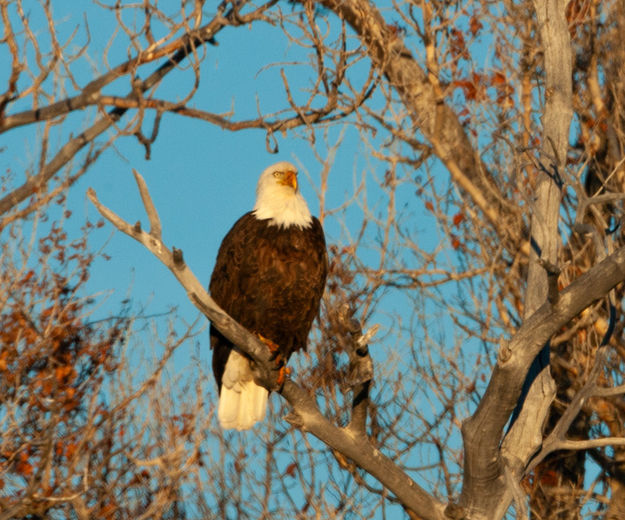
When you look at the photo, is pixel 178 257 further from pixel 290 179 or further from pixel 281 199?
pixel 290 179

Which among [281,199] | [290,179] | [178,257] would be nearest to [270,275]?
[281,199]

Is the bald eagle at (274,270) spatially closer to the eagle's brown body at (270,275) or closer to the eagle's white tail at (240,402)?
the eagle's brown body at (270,275)

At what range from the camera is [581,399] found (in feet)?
21.1

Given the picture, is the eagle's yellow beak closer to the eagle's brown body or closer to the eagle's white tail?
the eagle's brown body

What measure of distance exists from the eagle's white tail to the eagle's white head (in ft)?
3.88

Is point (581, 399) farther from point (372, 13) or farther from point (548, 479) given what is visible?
point (372, 13)

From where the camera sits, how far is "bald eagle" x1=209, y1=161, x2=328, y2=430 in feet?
20.7

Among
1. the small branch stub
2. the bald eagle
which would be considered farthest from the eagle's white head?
the small branch stub

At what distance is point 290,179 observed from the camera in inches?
265

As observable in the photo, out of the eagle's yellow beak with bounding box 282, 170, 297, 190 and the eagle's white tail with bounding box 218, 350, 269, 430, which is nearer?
the eagle's yellow beak with bounding box 282, 170, 297, 190

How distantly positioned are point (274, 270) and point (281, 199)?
0.55m

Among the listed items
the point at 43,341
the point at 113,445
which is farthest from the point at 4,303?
the point at 113,445

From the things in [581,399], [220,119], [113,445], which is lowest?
[581,399]

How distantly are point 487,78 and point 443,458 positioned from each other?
403 cm
